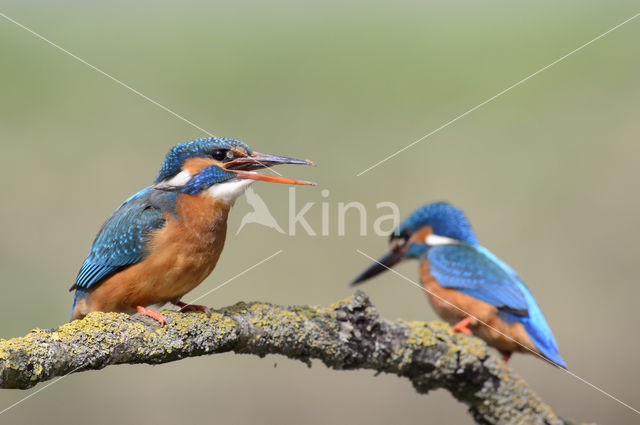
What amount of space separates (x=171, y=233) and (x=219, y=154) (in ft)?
1.32

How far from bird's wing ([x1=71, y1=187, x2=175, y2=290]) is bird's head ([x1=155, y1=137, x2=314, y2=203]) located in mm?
159

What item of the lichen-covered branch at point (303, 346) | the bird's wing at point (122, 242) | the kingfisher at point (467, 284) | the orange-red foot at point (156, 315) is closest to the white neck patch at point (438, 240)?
the kingfisher at point (467, 284)

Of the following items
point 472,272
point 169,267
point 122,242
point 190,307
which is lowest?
point 190,307

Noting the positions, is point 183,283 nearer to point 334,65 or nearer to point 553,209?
point 553,209

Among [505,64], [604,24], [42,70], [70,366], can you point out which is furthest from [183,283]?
[604,24]

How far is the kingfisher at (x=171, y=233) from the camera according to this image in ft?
9.27

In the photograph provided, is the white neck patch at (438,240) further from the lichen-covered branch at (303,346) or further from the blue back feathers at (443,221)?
the lichen-covered branch at (303,346)

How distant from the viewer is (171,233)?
2.85m

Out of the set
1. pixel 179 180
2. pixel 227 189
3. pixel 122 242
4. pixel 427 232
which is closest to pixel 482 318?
pixel 427 232

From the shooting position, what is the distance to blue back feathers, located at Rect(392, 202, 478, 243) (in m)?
4.38

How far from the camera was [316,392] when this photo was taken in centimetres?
558

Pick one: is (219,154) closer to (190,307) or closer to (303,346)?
(190,307)

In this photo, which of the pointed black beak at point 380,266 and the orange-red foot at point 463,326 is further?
the pointed black beak at point 380,266

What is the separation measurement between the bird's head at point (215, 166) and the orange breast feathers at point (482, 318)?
1462 mm
